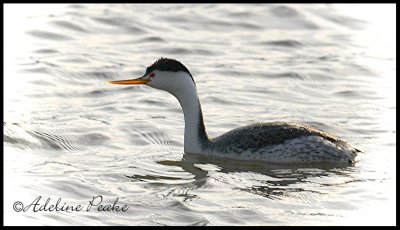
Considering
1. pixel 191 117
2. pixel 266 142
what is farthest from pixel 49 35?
pixel 266 142

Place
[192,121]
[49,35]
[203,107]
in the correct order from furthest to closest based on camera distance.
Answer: [49,35], [203,107], [192,121]

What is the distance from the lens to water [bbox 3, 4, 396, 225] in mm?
10586

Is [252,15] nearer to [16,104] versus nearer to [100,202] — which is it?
[16,104]

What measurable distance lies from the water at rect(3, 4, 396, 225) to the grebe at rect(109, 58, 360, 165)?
139mm

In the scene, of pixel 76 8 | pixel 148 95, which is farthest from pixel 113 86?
pixel 76 8

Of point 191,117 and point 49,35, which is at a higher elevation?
point 191,117

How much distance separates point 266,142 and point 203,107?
2.84 m

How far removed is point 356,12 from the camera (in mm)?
20859

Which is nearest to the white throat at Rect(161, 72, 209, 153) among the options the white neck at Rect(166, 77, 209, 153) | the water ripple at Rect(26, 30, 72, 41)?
the white neck at Rect(166, 77, 209, 153)

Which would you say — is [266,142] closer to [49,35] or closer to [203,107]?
[203,107]

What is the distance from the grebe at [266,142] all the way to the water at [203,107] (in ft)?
0.46

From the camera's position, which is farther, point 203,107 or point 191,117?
point 203,107

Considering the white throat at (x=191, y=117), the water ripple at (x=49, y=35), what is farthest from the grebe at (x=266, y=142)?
the water ripple at (x=49, y=35)

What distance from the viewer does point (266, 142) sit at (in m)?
12.3
